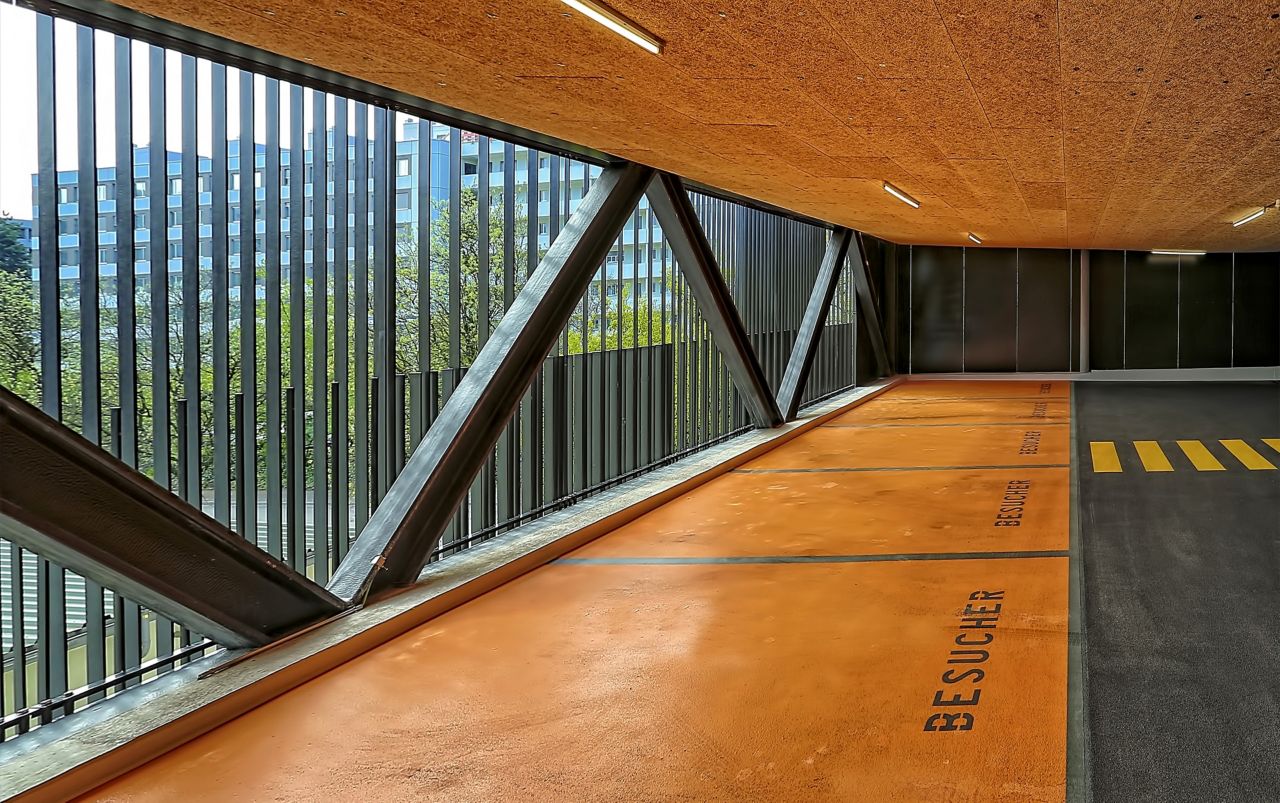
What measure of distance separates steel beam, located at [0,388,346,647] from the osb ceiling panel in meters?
1.43

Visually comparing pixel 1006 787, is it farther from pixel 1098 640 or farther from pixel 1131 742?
pixel 1098 640

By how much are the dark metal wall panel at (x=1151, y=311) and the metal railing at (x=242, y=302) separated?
16714mm

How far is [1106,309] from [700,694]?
748 inches

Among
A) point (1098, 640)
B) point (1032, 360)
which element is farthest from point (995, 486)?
point (1032, 360)

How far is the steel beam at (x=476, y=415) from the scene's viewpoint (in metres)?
4.76

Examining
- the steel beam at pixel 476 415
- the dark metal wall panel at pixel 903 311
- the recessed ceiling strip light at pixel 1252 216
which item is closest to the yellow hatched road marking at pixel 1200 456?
the recessed ceiling strip light at pixel 1252 216

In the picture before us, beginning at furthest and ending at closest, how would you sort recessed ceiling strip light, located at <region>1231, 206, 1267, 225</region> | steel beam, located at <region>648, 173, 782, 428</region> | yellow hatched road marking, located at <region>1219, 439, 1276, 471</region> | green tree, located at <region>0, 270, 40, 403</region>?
1. recessed ceiling strip light, located at <region>1231, 206, 1267, 225</region>
2. yellow hatched road marking, located at <region>1219, 439, 1276, 471</region>
3. steel beam, located at <region>648, 173, 782, 428</region>
4. green tree, located at <region>0, 270, 40, 403</region>

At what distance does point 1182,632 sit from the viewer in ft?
14.0

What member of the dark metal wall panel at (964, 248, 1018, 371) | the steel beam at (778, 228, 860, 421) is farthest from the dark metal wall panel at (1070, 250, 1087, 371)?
the steel beam at (778, 228, 860, 421)

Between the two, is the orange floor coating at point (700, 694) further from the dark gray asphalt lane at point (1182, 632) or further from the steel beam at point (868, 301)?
the steel beam at point (868, 301)

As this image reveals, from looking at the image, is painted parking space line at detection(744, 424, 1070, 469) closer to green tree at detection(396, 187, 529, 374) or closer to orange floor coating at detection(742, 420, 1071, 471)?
orange floor coating at detection(742, 420, 1071, 471)

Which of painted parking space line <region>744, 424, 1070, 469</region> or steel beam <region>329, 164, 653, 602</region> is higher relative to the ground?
steel beam <region>329, 164, 653, 602</region>

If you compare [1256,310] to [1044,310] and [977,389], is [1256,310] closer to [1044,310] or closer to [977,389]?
[1044,310]

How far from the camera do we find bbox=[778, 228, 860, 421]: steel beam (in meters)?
12.1
